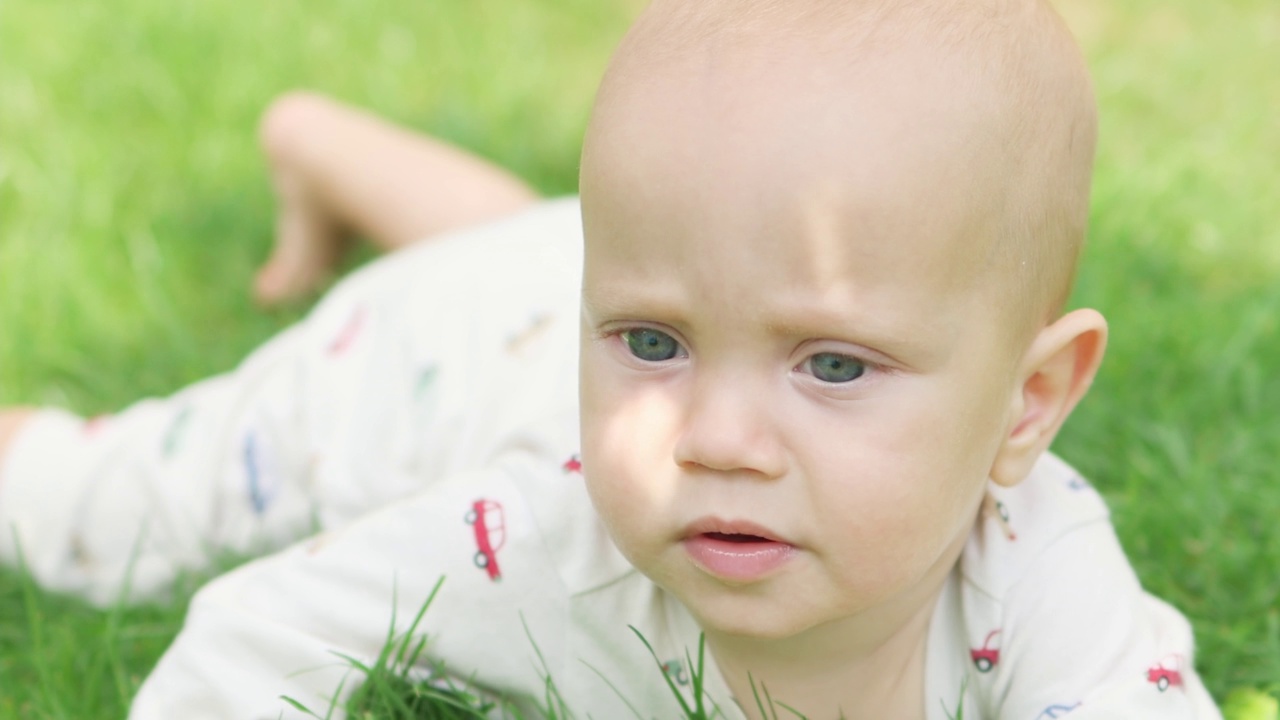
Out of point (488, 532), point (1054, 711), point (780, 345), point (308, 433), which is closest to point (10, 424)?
point (308, 433)

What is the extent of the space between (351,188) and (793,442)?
184 cm

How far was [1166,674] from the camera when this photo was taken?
163cm

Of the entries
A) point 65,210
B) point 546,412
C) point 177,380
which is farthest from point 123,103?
point 546,412

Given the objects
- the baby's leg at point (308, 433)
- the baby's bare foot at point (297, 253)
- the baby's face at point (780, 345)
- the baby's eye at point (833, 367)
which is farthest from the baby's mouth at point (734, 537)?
the baby's bare foot at point (297, 253)

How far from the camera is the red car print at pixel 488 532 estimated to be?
5.60 feet

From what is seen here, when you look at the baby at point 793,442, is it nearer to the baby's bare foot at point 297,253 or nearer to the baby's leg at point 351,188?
the baby's leg at point 351,188

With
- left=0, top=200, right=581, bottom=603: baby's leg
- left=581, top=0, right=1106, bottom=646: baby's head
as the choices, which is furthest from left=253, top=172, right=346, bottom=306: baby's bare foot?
left=581, top=0, right=1106, bottom=646: baby's head

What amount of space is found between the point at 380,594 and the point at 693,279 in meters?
0.63

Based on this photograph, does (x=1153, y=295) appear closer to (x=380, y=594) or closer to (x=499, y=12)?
(x=380, y=594)

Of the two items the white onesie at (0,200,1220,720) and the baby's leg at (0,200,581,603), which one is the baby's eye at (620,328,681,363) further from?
the baby's leg at (0,200,581,603)

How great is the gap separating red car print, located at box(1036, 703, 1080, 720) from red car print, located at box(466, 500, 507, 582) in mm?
632

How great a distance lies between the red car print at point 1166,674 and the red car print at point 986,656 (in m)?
0.17

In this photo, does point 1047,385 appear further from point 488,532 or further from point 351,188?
point 351,188

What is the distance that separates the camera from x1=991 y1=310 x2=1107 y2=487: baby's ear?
152 cm
